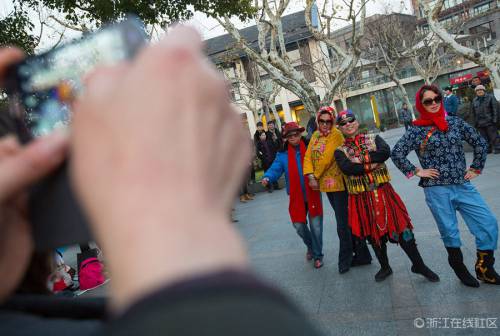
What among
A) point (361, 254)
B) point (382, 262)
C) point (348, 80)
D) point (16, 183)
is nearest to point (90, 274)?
point (361, 254)

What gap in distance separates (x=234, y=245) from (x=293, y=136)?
4.90 m

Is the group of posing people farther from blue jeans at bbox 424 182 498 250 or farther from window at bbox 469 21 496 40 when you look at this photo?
window at bbox 469 21 496 40

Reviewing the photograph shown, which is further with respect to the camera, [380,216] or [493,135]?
[493,135]

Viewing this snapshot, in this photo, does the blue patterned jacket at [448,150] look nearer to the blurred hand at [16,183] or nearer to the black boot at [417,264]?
the black boot at [417,264]

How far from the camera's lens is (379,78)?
41.2m

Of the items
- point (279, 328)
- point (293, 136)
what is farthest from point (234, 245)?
point (293, 136)

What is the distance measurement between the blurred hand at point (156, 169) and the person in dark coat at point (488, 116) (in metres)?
11.8

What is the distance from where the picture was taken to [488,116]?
10.7 meters

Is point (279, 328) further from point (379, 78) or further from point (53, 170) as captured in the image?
point (379, 78)

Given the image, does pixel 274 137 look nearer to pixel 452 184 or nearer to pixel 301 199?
pixel 301 199

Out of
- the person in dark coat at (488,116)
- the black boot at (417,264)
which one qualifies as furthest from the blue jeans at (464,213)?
the person in dark coat at (488,116)

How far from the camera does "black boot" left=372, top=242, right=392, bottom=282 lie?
432cm

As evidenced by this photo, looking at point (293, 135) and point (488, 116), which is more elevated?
point (293, 135)

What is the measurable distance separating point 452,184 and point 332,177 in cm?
138
